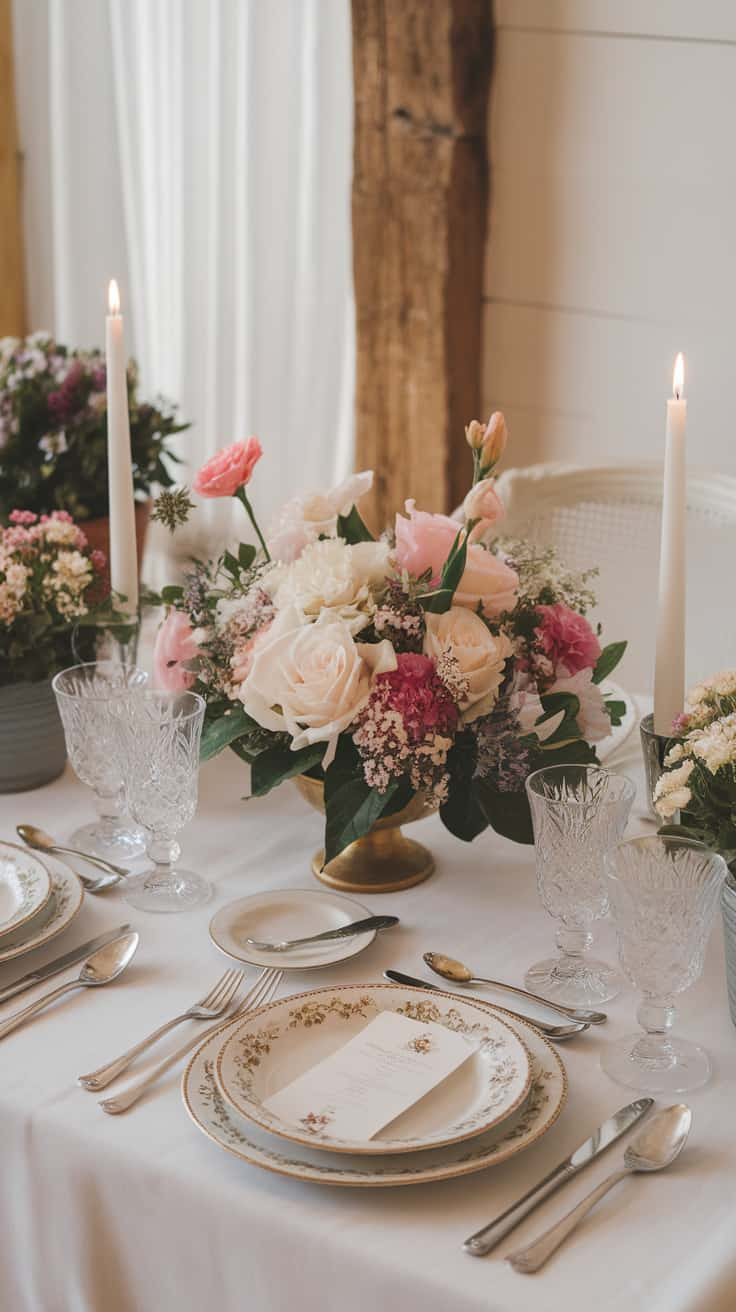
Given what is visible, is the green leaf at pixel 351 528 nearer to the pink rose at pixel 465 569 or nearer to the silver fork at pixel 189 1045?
the pink rose at pixel 465 569

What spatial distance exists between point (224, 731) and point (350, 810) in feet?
0.45

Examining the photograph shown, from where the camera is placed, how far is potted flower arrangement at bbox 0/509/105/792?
1.42m

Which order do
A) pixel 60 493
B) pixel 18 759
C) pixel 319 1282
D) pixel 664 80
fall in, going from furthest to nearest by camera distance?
pixel 664 80 → pixel 60 493 → pixel 18 759 → pixel 319 1282

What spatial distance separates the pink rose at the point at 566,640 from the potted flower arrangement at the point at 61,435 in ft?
2.58

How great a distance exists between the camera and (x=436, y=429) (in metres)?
2.85

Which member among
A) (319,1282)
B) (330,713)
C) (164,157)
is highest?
(164,157)

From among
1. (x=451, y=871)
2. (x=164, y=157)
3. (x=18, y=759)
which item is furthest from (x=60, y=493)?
(x=164, y=157)

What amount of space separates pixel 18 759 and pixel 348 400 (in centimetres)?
188

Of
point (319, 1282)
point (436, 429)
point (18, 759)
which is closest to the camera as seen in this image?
point (319, 1282)

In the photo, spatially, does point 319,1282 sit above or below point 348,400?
below

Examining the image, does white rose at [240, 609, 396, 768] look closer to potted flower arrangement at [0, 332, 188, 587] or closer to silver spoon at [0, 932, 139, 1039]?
silver spoon at [0, 932, 139, 1039]

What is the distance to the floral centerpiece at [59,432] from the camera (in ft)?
6.19

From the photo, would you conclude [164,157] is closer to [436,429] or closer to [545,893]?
[436,429]

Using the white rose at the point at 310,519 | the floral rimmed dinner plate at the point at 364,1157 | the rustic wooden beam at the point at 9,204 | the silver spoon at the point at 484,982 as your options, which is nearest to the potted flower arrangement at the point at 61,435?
the white rose at the point at 310,519
